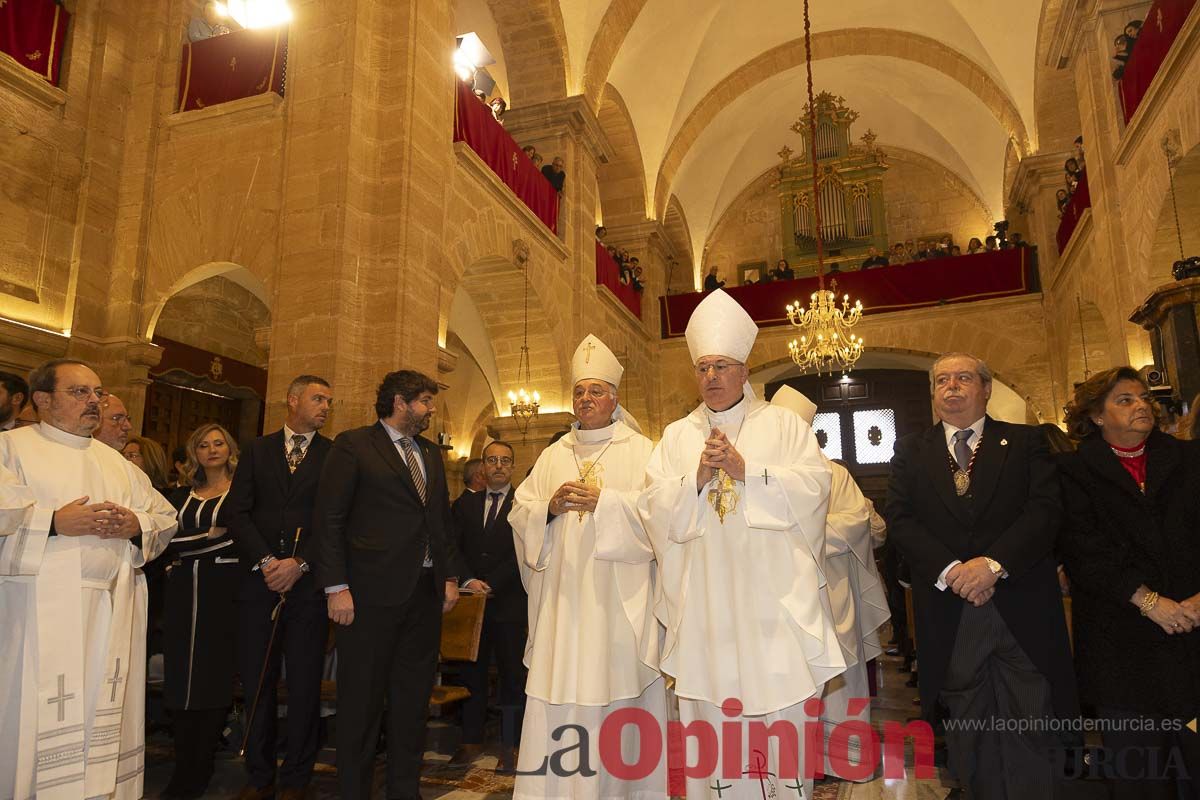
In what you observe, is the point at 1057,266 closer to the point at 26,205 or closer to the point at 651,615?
the point at 651,615

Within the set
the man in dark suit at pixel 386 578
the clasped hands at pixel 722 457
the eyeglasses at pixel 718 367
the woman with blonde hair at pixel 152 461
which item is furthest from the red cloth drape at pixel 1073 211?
the woman with blonde hair at pixel 152 461

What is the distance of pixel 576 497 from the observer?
310 cm

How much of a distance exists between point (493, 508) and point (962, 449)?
2.77 m

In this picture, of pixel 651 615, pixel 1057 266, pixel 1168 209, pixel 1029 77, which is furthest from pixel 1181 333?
pixel 1029 77

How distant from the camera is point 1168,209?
23.4ft

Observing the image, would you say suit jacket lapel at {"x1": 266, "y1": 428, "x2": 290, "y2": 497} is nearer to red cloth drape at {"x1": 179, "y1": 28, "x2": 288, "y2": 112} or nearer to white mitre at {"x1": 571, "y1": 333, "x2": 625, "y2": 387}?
white mitre at {"x1": 571, "y1": 333, "x2": 625, "y2": 387}

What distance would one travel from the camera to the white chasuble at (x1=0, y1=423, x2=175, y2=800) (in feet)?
8.89

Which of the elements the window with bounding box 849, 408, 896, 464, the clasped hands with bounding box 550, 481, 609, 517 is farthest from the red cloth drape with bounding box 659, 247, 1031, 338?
the clasped hands with bounding box 550, 481, 609, 517

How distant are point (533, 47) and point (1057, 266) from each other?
8452 millimetres

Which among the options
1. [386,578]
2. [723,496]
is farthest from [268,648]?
[723,496]

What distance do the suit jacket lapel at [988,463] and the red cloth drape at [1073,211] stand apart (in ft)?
26.1

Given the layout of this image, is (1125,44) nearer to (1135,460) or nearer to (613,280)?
(1135,460)

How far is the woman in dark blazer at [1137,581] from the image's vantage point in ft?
8.38

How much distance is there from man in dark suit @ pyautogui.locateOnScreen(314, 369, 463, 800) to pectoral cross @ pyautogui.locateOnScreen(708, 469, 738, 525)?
1203mm
